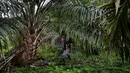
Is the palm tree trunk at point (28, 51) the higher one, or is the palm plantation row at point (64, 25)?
the palm plantation row at point (64, 25)

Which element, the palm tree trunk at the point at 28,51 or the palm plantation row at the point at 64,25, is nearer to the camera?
the palm plantation row at the point at 64,25

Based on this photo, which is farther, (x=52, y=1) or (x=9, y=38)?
(x=52, y=1)

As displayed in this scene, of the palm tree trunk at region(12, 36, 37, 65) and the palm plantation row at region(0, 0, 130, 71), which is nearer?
the palm plantation row at region(0, 0, 130, 71)

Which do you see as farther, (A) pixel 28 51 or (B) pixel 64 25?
(A) pixel 28 51

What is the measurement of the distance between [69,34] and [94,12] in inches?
29.3

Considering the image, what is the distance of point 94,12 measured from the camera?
436 centimetres

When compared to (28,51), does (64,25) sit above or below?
above

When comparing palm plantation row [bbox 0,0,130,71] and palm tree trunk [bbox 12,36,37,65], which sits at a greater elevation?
palm plantation row [bbox 0,0,130,71]

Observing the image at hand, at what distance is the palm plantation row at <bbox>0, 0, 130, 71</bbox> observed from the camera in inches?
104

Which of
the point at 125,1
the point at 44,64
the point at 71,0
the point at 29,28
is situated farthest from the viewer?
the point at 44,64

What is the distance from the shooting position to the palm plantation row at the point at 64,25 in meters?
2.64

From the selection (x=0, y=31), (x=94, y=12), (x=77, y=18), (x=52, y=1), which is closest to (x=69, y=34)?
(x=77, y=18)

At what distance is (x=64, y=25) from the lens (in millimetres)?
4734

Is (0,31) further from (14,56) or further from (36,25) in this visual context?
(36,25)
